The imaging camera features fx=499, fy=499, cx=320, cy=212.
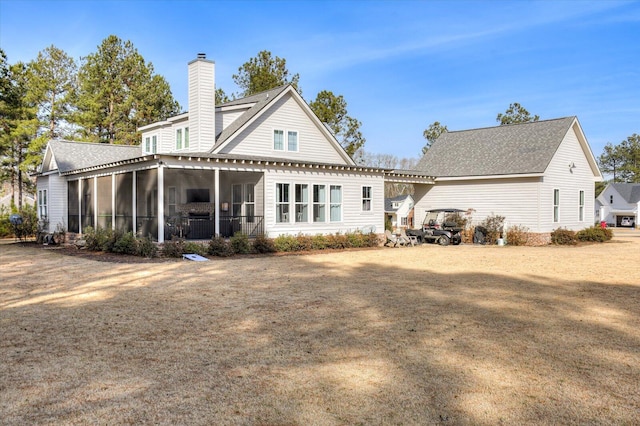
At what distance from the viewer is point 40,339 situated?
7.03 m

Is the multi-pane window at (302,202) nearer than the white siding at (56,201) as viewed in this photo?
Yes

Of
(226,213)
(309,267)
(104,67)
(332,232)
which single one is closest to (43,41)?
(104,67)

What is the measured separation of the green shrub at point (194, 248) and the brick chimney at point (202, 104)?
5.86 metres

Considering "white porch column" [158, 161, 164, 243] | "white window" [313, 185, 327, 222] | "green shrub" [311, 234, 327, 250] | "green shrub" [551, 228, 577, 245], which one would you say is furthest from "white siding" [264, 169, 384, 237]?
"green shrub" [551, 228, 577, 245]

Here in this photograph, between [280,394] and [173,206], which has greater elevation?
[173,206]

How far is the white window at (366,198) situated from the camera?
25.2 m

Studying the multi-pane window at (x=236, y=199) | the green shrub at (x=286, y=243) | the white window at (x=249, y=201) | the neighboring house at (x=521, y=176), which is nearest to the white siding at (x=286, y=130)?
the white window at (x=249, y=201)

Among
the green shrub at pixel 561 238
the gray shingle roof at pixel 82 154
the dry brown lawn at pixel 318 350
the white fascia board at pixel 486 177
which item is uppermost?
the gray shingle roof at pixel 82 154

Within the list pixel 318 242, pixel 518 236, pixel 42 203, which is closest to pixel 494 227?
pixel 518 236

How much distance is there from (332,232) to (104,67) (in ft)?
95.1

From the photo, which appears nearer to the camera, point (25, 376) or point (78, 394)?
point (78, 394)

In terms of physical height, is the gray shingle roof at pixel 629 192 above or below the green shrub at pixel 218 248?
above

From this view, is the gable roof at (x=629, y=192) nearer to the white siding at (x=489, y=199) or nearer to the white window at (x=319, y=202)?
the white siding at (x=489, y=199)

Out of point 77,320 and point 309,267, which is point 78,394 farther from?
point 309,267
